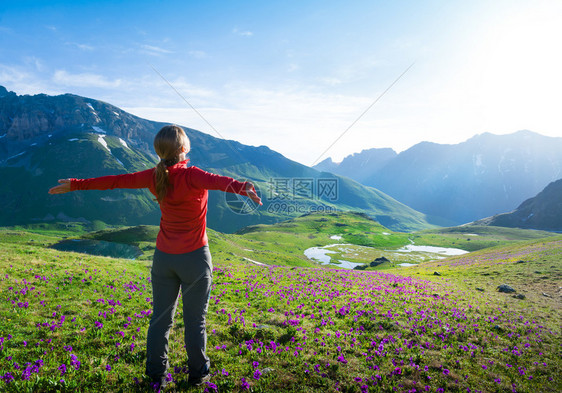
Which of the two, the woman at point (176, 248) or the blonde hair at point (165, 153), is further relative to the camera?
the woman at point (176, 248)

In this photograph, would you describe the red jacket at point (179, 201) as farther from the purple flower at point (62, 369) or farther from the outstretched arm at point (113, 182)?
the purple flower at point (62, 369)

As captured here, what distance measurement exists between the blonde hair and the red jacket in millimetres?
133

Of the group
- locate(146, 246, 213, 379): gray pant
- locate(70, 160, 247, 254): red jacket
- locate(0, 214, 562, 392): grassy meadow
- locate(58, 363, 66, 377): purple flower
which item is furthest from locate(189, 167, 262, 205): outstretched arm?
locate(58, 363, 66, 377): purple flower

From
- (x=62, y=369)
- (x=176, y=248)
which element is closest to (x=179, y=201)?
(x=176, y=248)

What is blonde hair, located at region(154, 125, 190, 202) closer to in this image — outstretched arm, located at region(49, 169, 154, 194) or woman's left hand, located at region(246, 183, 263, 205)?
outstretched arm, located at region(49, 169, 154, 194)

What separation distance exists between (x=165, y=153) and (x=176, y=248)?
2048 millimetres

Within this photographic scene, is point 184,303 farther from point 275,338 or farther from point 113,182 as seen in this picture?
point 275,338

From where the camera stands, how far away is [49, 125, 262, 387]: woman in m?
5.64

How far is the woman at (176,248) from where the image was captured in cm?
564

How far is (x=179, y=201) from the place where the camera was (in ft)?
18.9

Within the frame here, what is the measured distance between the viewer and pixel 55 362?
6.65 metres

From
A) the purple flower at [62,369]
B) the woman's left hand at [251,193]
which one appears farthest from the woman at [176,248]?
the purple flower at [62,369]

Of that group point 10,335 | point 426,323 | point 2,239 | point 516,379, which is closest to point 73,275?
point 10,335

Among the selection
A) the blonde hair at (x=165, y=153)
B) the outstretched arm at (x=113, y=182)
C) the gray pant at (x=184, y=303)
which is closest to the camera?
the blonde hair at (x=165, y=153)
